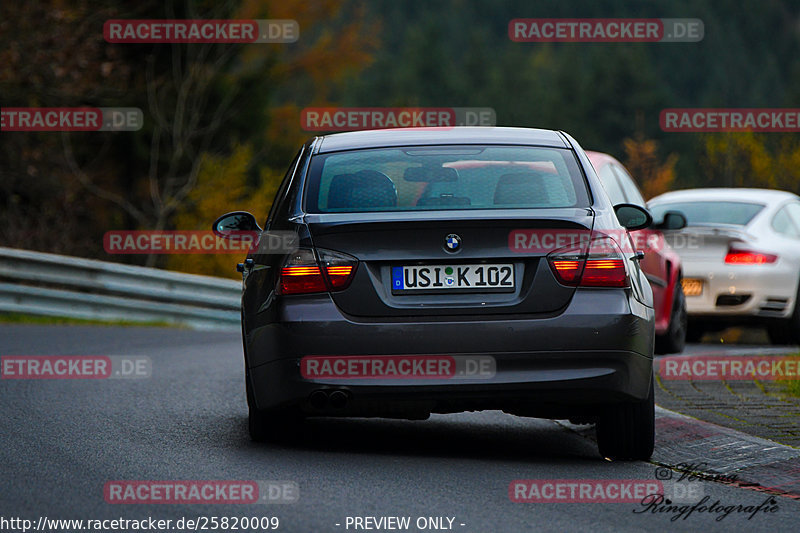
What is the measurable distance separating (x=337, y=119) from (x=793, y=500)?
3040 centimetres

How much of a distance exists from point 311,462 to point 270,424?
22.1 inches

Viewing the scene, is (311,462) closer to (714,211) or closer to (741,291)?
(741,291)

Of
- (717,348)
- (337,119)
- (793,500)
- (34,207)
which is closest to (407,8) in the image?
(337,119)

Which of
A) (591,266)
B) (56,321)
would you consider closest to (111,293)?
(56,321)

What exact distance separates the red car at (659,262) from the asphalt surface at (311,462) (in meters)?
3.86

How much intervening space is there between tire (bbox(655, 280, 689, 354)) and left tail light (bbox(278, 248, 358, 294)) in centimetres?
709

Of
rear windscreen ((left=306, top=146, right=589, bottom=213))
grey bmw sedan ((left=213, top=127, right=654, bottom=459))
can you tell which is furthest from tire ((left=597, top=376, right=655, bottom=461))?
rear windscreen ((left=306, top=146, right=589, bottom=213))

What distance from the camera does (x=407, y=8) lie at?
5576 inches

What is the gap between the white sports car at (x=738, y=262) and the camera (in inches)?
591

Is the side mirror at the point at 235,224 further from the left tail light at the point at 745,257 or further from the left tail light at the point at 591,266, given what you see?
the left tail light at the point at 745,257

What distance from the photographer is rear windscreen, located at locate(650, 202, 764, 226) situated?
1565 centimetres

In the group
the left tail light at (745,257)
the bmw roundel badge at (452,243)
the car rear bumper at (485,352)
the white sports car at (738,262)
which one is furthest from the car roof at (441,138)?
the left tail light at (745,257)

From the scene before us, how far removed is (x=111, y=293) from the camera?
1670 centimetres

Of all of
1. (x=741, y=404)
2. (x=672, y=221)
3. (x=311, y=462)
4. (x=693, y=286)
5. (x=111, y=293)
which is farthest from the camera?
(x=111, y=293)
